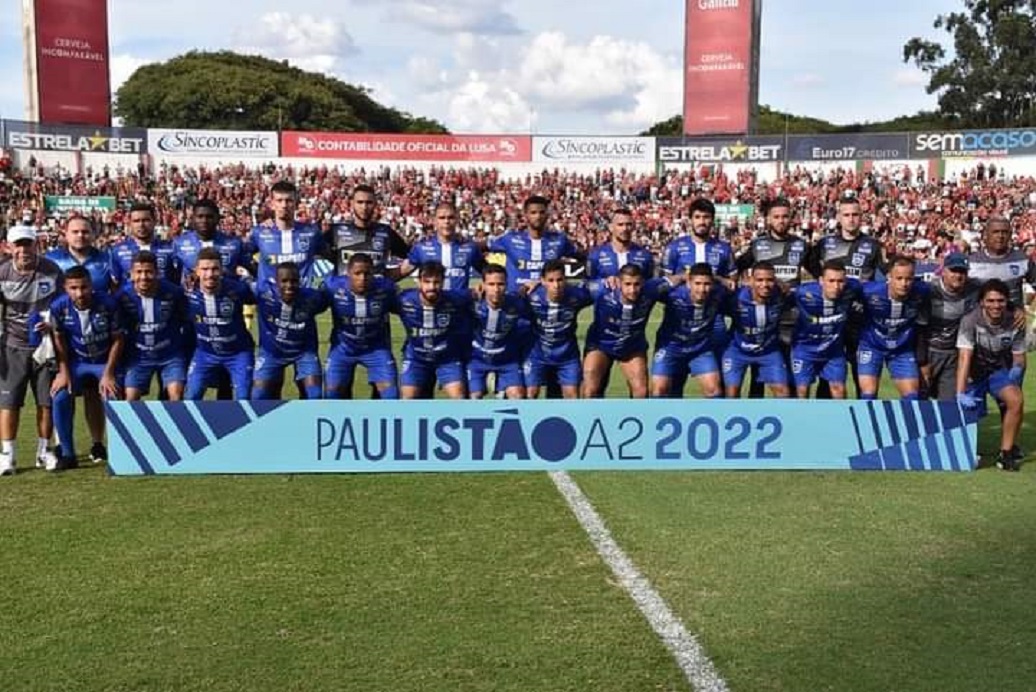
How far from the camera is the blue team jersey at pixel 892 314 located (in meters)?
8.52

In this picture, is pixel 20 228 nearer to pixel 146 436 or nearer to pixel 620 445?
pixel 146 436

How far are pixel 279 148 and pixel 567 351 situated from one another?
35.7m

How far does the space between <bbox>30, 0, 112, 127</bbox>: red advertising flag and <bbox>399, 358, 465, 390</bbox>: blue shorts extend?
36.7m

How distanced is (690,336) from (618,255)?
3.66 feet

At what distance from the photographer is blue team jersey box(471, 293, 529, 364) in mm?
8531

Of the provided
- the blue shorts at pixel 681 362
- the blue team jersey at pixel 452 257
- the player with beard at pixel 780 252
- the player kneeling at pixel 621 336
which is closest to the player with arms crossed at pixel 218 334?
the blue team jersey at pixel 452 257

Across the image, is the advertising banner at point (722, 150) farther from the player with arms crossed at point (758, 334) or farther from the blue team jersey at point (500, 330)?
the blue team jersey at point (500, 330)

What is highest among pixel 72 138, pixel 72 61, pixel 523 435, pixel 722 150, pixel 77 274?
pixel 72 61

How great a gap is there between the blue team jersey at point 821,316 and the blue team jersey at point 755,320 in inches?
7.9

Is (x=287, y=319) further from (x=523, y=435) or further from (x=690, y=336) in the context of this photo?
(x=690, y=336)

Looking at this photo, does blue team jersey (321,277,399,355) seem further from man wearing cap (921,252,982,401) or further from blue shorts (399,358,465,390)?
man wearing cap (921,252,982,401)

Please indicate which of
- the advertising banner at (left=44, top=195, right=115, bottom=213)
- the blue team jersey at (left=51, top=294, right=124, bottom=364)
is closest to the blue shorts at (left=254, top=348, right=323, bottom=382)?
the blue team jersey at (left=51, top=294, right=124, bottom=364)

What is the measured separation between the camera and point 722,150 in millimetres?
40250

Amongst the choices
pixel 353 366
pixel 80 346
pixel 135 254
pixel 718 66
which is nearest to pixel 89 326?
pixel 80 346
